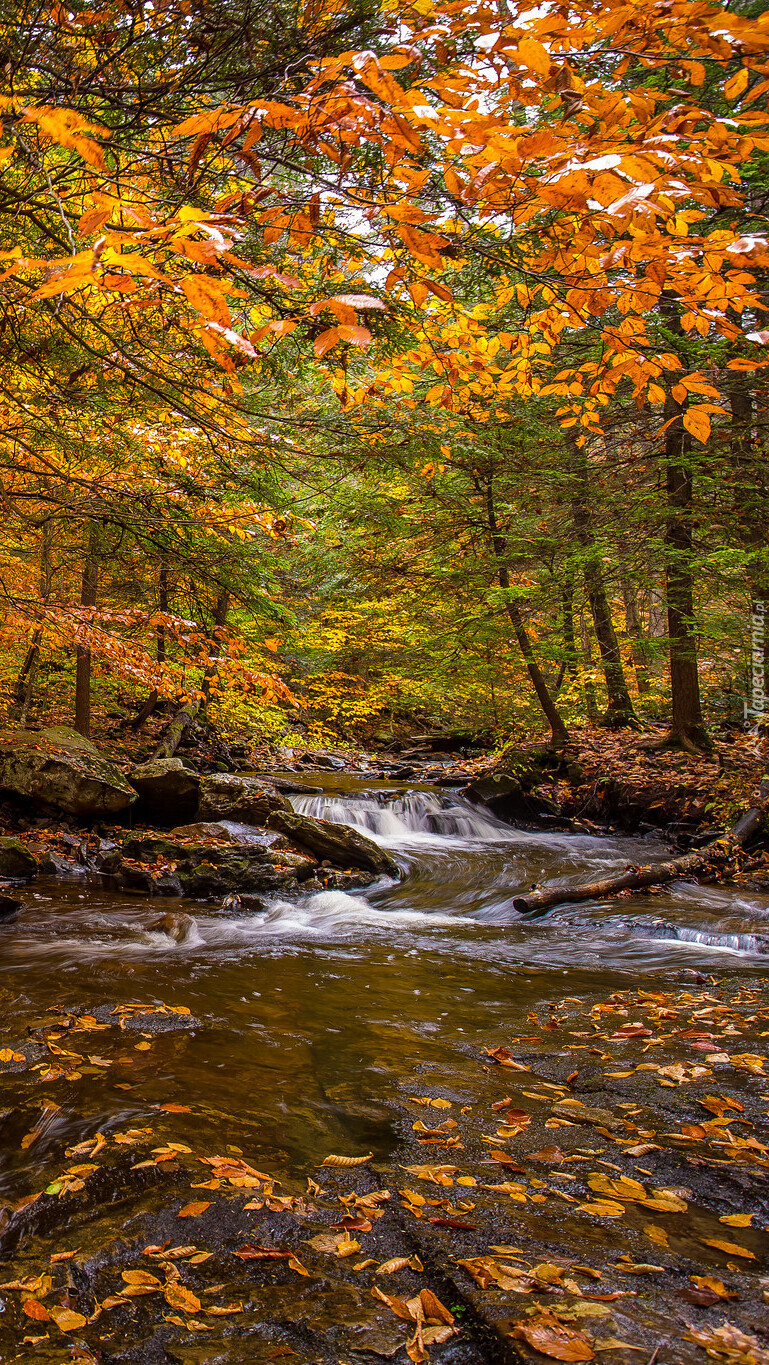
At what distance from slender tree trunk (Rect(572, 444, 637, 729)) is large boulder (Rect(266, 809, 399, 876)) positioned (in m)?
4.70

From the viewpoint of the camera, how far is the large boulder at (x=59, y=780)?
328 inches

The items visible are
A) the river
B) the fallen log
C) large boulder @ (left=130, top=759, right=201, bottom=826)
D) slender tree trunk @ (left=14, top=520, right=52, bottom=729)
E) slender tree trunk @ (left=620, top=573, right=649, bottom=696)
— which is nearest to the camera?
the river

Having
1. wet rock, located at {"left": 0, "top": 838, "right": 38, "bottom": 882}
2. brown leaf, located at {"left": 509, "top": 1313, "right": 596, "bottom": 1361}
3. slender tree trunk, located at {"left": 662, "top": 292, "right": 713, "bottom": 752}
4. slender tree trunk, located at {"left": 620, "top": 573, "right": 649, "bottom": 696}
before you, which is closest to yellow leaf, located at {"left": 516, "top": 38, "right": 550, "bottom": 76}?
brown leaf, located at {"left": 509, "top": 1313, "right": 596, "bottom": 1361}

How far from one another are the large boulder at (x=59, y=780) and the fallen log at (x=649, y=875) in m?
5.15

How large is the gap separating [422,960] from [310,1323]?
3.99 meters

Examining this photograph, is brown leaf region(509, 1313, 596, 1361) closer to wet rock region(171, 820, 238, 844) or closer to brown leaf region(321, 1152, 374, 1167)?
brown leaf region(321, 1152, 374, 1167)

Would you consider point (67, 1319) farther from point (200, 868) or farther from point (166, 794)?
point (166, 794)

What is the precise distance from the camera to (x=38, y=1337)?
1.57 metres

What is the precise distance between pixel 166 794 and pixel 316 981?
17.3ft

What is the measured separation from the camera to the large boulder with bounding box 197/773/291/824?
31.2 ft

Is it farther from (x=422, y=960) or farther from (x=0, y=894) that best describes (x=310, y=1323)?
(x=0, y=894)

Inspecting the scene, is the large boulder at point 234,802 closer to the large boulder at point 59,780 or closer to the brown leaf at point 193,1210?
the large boulder at point 59,780

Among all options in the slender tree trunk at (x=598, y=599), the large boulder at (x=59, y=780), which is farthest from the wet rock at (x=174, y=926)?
the slender tree trunk at (x=598, y=599)

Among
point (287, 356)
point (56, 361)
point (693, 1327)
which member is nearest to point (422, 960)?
point (693, 1327)
